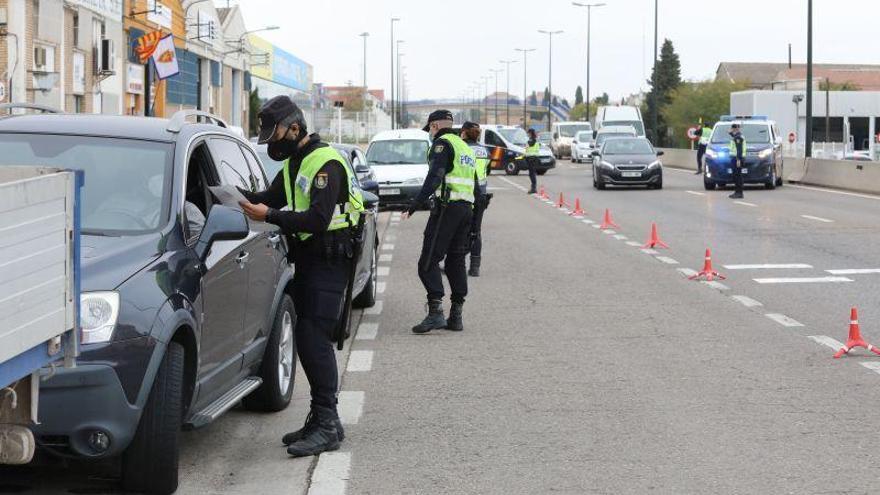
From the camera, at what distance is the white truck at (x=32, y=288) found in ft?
14.0

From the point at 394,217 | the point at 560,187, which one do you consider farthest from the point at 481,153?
the point at 560,187

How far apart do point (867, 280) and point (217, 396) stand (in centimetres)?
982

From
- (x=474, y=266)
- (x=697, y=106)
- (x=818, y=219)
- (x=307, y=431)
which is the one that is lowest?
(x=307, y=431)

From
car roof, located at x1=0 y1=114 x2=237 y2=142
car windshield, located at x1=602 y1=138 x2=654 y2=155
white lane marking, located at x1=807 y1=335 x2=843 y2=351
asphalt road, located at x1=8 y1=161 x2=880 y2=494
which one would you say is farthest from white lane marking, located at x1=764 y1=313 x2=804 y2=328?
car windshield, located at x1=602 y1=138 x2=654 y2=155

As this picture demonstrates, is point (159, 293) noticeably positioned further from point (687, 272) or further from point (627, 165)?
point (627, 165)

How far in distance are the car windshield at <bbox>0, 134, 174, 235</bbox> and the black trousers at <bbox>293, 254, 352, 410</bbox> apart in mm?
765

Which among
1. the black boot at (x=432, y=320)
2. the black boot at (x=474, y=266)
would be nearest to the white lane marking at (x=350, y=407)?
the black boot at (x=432, y=320)

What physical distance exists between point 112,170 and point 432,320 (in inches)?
190

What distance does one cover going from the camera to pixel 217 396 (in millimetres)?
6574

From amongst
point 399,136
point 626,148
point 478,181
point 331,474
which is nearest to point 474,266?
point 478,181

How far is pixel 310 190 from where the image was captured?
22.0 ft

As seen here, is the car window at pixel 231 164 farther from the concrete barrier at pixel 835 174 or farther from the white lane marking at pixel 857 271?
the concrete barrier at pixel 835 174

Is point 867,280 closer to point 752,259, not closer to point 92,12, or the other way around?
point 752,259

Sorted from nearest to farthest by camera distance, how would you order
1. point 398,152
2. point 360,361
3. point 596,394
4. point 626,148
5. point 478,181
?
point 596,394 < point 360,361 < point 478,181 < point 398,152 < point 626,148
